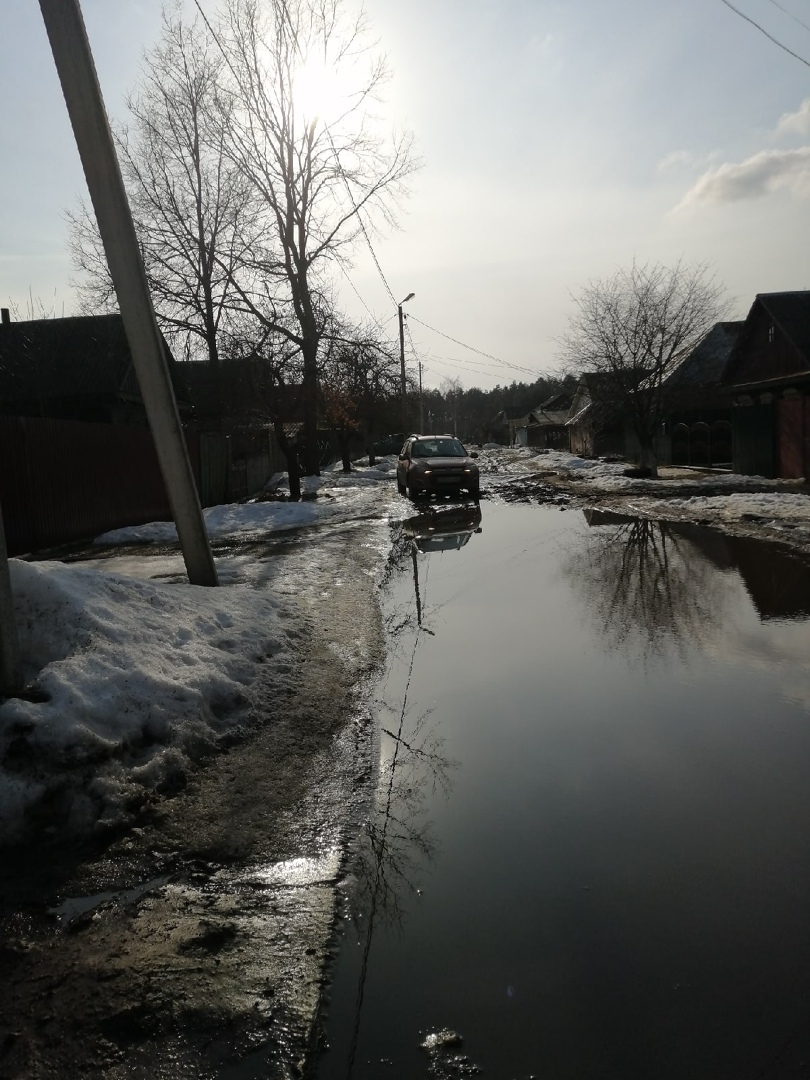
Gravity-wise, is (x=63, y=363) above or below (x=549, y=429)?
above

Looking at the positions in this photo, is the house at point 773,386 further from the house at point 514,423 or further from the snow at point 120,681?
the house at point 514,423

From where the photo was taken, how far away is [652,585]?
344 inches

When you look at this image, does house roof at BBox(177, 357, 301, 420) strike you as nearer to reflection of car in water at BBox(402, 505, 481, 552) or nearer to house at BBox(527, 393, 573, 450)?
reflection of car in water at BBox(402, 505, 481, 552)

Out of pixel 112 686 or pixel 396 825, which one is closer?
pixel 396 825

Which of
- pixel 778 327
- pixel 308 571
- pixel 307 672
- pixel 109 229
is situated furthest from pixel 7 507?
pixel 778 327

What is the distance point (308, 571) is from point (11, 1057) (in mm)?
8148

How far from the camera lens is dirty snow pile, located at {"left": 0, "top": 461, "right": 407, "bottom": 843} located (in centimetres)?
365

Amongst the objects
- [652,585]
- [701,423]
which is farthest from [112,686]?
[701,423]

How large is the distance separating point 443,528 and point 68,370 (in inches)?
703

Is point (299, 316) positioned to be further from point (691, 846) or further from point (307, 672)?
point (691, 846)

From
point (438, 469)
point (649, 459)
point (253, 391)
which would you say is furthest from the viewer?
point (649, 459)

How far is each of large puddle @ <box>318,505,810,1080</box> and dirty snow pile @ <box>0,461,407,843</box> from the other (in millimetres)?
1063

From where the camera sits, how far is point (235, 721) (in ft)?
15.6

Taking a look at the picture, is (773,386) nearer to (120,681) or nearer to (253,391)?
(253,391)
